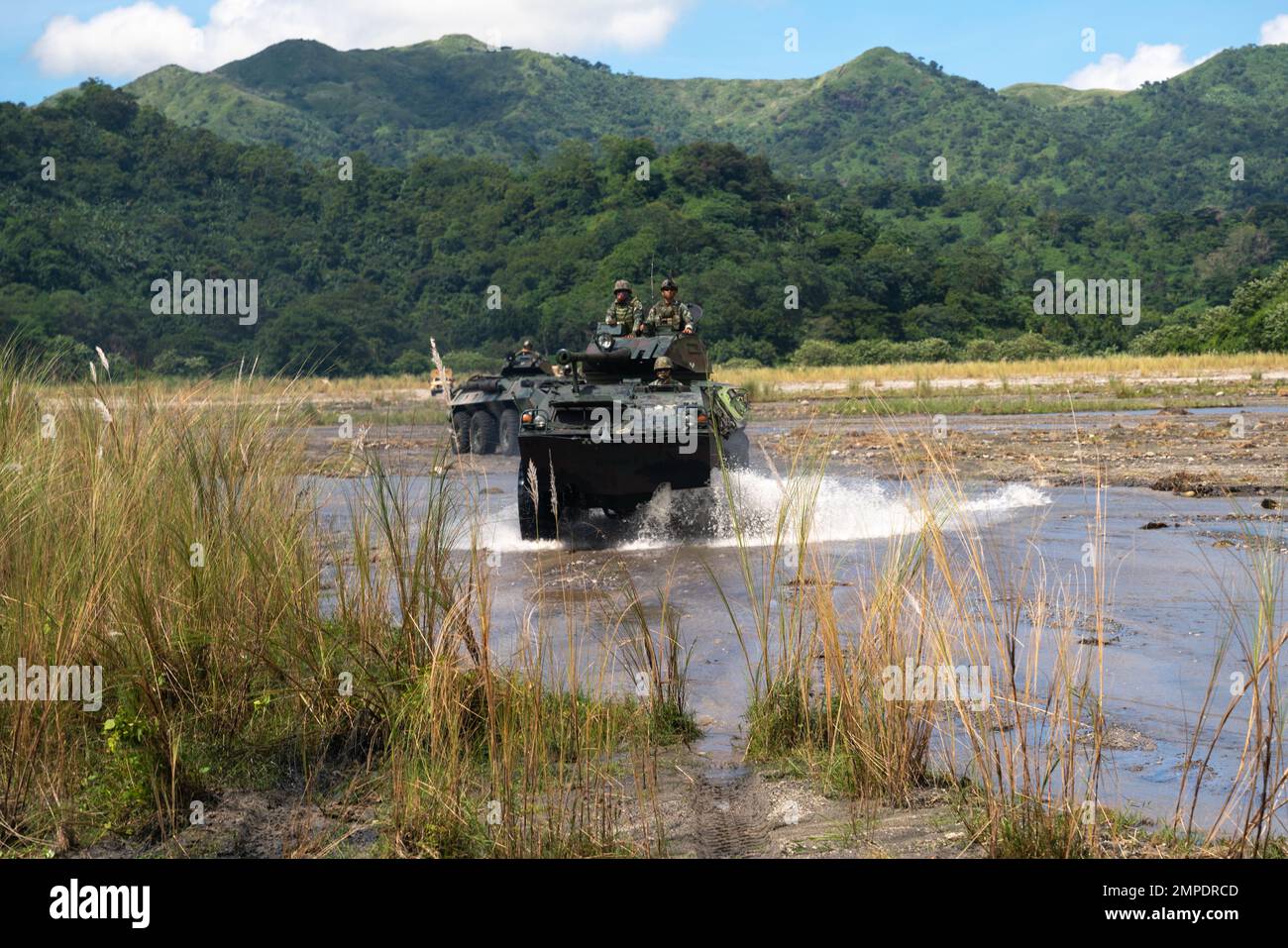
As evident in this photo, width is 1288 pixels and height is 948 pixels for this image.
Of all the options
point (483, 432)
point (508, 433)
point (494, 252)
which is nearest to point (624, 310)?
point (508, 433)

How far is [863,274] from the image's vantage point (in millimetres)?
73625

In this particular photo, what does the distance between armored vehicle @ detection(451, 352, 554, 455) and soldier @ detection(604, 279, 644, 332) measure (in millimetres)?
9127

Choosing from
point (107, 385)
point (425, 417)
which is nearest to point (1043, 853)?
point (107, 385)

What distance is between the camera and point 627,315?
14.9 metres

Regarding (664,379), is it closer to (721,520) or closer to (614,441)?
(614,441)

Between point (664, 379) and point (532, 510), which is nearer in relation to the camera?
point (532, 510)
